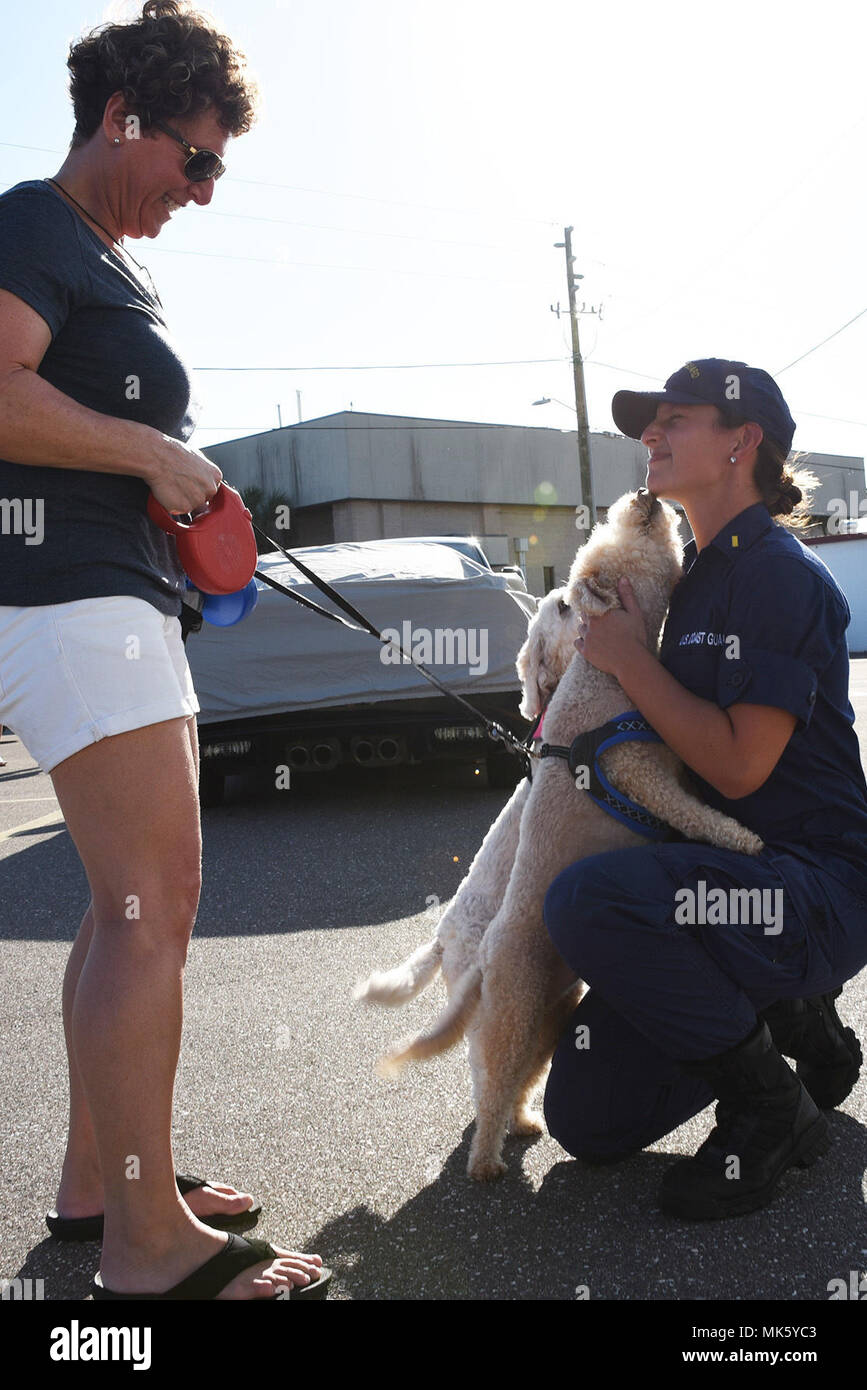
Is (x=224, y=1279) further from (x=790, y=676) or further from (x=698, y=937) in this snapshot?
(x=790, y=676)

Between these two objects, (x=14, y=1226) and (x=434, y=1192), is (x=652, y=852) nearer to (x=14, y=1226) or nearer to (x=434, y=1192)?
(x=434, y=1192)

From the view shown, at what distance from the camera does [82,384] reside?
1898mm

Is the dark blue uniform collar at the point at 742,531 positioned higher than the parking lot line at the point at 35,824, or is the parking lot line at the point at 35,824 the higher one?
the dark blue uniform collar at the point at 742,531

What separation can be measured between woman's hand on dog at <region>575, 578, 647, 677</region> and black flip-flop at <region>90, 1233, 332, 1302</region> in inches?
53.8

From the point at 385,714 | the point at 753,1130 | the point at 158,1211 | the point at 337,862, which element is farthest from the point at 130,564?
the point at 385,714

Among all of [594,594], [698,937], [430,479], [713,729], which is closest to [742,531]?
[594,594]

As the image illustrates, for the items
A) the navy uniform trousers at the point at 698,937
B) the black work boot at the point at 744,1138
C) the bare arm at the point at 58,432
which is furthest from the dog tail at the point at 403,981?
the bare arm at the point at 58,432

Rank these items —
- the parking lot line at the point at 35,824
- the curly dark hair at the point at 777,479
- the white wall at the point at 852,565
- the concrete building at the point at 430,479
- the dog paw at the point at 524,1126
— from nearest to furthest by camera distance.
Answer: the curly dark hair at the point at 777,479 → the dog paw at the point at 524,1126 → the parking lot line at the point at 35,824 → the white wall at the point at 852,565 → the concrete building at the point at 430,479

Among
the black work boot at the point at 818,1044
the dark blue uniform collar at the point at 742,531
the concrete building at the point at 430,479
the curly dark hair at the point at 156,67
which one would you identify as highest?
the concrete building at the point at 430,479

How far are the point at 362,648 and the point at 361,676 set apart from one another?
0.57 feet

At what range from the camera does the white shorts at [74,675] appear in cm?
181

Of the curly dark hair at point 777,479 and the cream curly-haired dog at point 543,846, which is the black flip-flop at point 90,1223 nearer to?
the cream curly-haired dog at point 543,846

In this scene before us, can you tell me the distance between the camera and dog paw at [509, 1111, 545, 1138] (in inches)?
105

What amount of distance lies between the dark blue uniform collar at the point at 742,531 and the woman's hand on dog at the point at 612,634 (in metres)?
0.24
